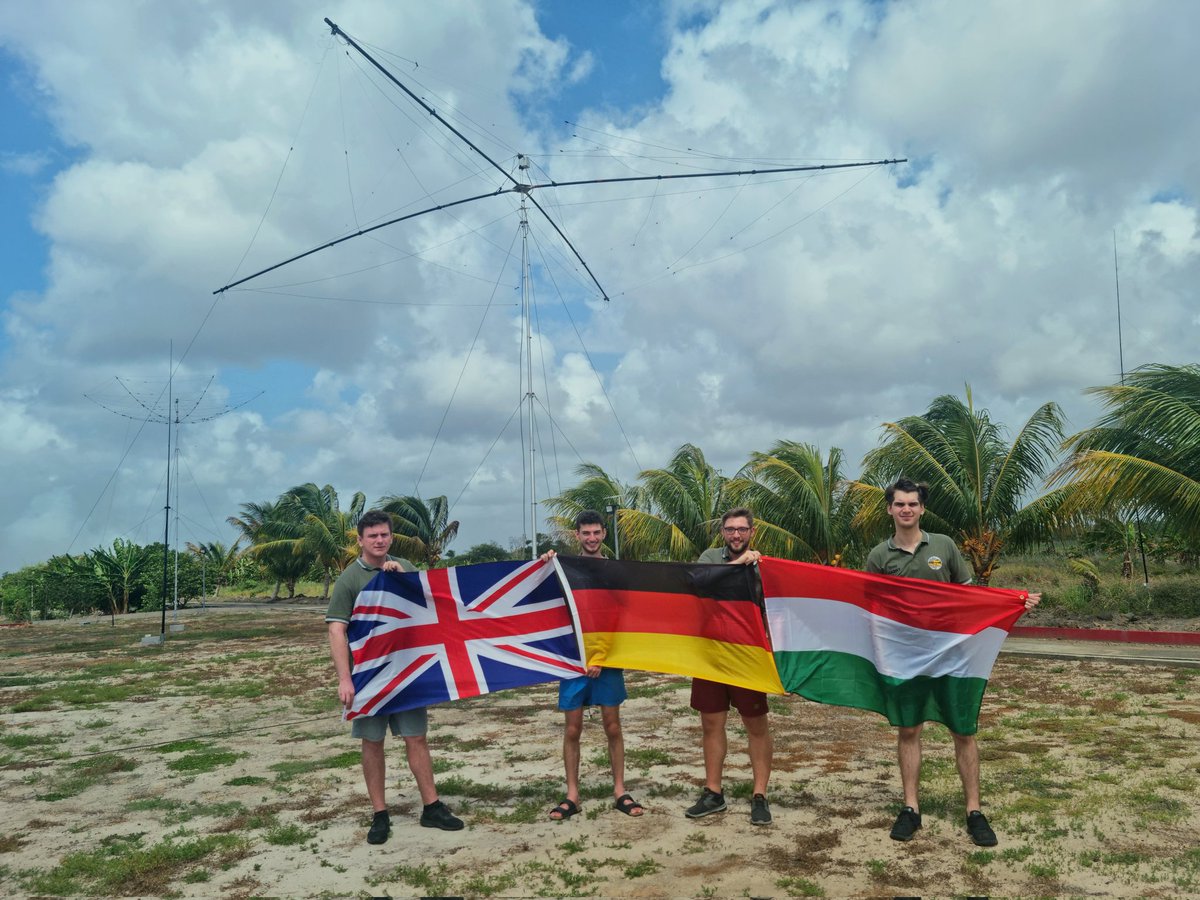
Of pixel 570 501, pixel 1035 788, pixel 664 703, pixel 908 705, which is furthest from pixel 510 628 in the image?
pixel 570 501

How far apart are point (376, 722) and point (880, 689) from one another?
334cm

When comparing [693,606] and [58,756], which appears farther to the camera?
[58,756]

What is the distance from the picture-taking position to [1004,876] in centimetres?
472

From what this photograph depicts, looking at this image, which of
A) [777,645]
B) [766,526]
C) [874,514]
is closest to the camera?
[777,645]

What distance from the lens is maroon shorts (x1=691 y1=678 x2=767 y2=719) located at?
231 inches

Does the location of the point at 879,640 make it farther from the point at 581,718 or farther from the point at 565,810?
the point at 565,810

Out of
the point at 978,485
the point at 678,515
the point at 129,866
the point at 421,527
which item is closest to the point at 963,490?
the point at 978,485

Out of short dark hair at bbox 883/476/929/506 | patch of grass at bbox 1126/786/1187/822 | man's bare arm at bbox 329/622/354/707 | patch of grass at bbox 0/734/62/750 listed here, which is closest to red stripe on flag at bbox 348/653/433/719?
man's bare arm at bbox 329/622/354/707

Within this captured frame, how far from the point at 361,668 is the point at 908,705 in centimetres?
362

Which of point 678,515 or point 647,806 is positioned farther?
point 678,515

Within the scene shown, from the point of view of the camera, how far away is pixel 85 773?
8.04 metres

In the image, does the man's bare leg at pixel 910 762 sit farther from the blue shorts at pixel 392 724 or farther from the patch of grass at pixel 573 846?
the blue shorts at pixel 392 724

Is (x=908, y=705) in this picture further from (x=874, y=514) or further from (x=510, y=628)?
(x=874, y=514)

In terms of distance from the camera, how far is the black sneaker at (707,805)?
19.2 feet
